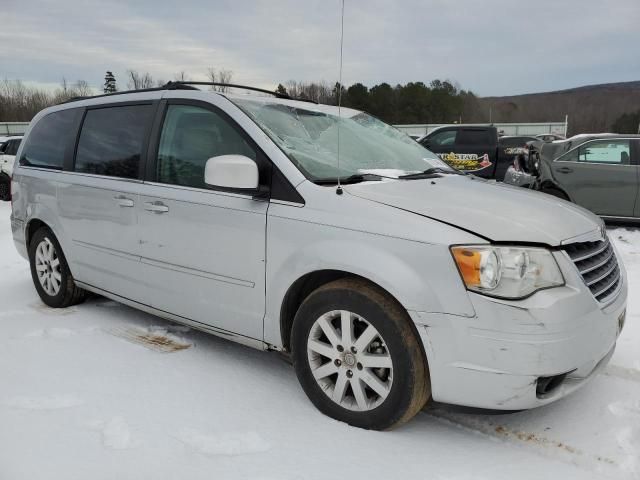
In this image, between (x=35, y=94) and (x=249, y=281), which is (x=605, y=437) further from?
(x=35, y=94)

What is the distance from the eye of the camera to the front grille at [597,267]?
239cm

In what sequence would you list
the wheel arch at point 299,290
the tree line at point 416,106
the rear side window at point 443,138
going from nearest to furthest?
1. the wheel arch at point 299,290
2. the rear side window at point 443,138
3. the tree line at point 416,106

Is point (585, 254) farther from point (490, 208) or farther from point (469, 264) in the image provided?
point (469, 264)

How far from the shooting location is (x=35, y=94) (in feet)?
245

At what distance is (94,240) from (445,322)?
2.75m

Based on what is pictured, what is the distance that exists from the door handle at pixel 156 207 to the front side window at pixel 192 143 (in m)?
0.15

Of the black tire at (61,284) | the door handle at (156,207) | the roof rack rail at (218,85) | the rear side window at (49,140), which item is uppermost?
the roof rack rail at (218,85)

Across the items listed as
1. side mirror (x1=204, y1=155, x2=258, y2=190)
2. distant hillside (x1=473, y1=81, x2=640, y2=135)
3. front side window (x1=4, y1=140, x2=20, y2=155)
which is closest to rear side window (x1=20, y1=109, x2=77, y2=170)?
side mirror (x1=204, y1=155, x2=258, y2=190)

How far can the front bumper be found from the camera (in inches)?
84.8

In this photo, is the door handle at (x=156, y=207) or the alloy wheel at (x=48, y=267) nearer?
the door handle at (x=156, y=207)

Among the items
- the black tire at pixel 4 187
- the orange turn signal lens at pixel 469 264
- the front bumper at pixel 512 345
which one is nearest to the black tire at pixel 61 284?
the front bumper at pixel 512 345

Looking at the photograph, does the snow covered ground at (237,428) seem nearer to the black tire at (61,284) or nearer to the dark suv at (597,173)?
the black tire at (61,284)

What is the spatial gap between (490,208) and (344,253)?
73 centimetres

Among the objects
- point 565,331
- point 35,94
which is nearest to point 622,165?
point 565,331
